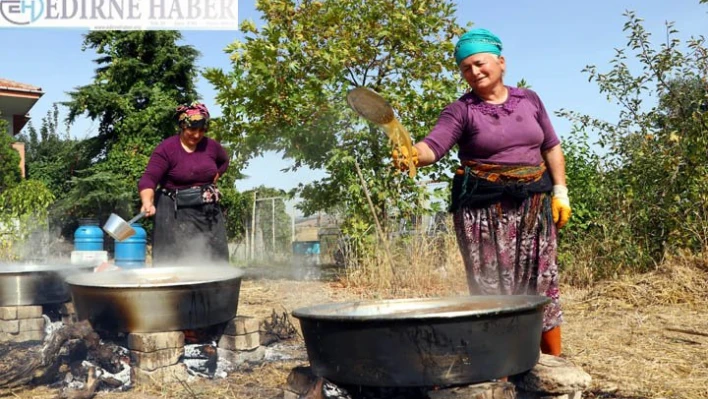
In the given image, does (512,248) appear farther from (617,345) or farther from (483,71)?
(617,345)

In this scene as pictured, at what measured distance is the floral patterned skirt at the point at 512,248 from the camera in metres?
2.47

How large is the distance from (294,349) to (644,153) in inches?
170

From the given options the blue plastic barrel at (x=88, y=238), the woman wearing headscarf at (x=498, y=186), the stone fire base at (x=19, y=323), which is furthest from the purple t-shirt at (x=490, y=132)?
the blue plastic barrel at (x=88, y=238)

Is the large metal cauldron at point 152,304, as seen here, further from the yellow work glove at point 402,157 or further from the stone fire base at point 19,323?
the yellow work glove at point 402,157

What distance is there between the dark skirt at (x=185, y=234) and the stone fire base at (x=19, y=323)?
3.44 ft

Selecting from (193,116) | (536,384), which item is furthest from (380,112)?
(193,116)

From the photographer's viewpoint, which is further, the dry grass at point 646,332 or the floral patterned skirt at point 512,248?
the dry grass at point 646,332

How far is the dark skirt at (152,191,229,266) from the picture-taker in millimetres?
4215

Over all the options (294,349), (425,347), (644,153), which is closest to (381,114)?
(425,347)

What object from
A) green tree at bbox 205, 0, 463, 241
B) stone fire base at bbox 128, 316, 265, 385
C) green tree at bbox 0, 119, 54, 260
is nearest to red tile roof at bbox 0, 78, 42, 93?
green tree at bbox 0, 119, 54, 260

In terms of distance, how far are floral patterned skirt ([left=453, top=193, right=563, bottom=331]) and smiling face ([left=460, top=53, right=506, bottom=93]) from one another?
0.48 meters

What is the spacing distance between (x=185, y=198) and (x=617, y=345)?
2.96 meters

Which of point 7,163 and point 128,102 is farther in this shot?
point 128,102

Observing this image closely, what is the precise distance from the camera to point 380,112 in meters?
2.29
